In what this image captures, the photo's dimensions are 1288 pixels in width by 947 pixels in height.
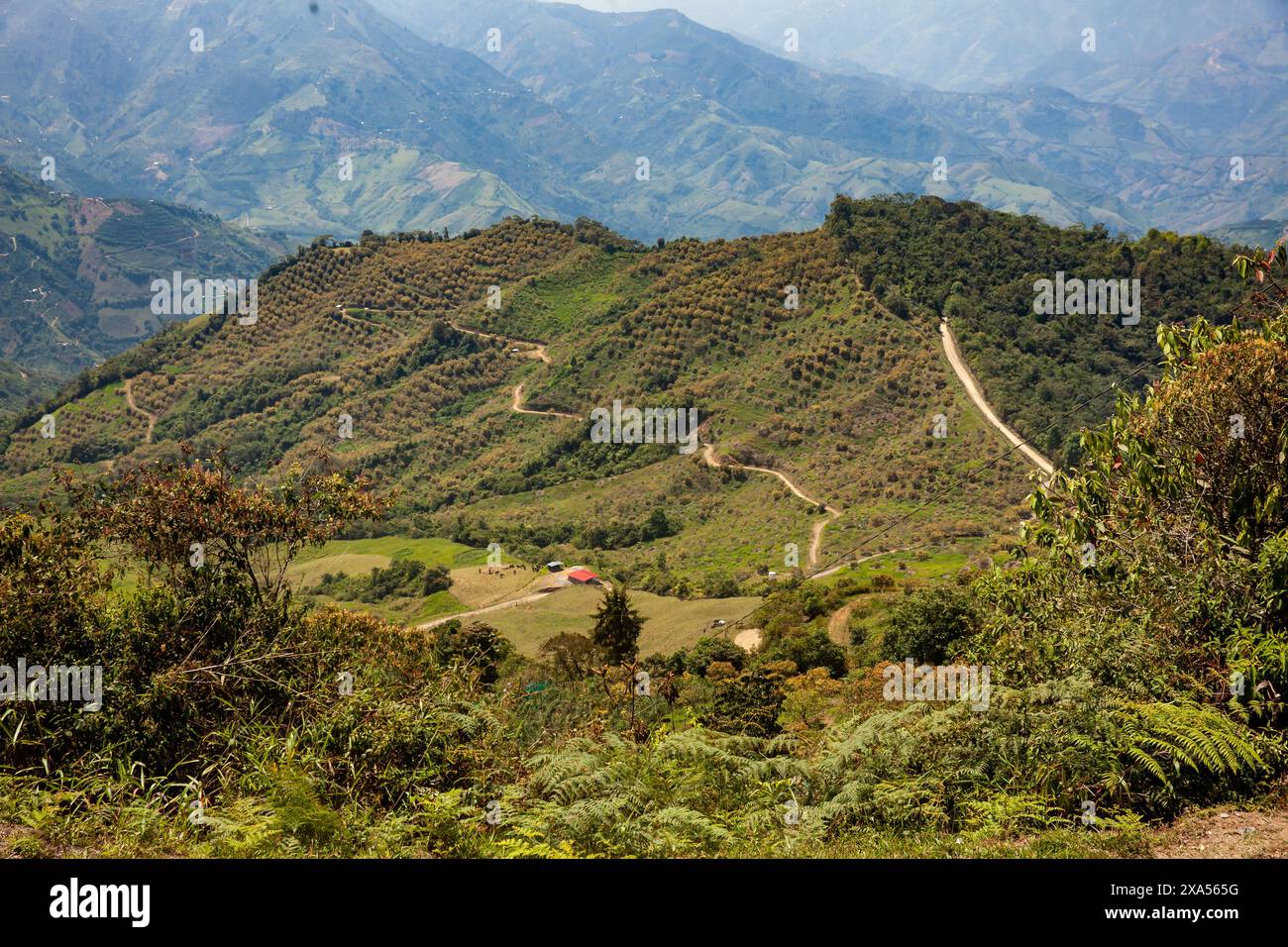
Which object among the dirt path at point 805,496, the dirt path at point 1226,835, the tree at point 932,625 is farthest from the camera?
the dirt path at point 805,496

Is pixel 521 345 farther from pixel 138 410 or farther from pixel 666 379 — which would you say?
pixel 138 410

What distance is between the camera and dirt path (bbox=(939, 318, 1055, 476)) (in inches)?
2201

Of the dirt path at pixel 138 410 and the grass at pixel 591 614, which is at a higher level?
the dirt path at pixel 138 410

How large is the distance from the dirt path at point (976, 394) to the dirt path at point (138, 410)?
267 feet

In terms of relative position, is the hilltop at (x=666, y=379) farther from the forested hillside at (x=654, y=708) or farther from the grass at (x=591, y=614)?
the forested hillside at (x=654, y=708)

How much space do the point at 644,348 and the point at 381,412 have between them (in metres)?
29.9

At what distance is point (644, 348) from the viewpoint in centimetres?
9050

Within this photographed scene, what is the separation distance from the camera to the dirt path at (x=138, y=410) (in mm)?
101125

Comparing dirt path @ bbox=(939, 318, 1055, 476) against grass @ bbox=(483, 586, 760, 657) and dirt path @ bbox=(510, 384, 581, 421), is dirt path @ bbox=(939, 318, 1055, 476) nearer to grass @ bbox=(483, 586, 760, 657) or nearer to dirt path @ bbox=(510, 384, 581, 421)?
grass @ bbox=(483, 586, 760, 657)

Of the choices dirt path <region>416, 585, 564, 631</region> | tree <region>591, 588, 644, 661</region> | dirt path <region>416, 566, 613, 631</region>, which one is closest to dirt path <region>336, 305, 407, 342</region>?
dirt path <region>416, 566, 613, 631</region>

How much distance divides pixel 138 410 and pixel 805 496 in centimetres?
7983

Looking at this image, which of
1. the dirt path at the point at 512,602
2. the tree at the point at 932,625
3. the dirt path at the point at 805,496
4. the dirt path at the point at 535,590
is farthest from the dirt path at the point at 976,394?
the tree at the point at 932,625

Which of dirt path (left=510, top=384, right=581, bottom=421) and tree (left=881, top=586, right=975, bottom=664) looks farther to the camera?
dirt path (left=510, top=384, right=581, bottom=421)

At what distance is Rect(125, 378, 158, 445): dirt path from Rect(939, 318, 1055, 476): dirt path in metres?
81.4
